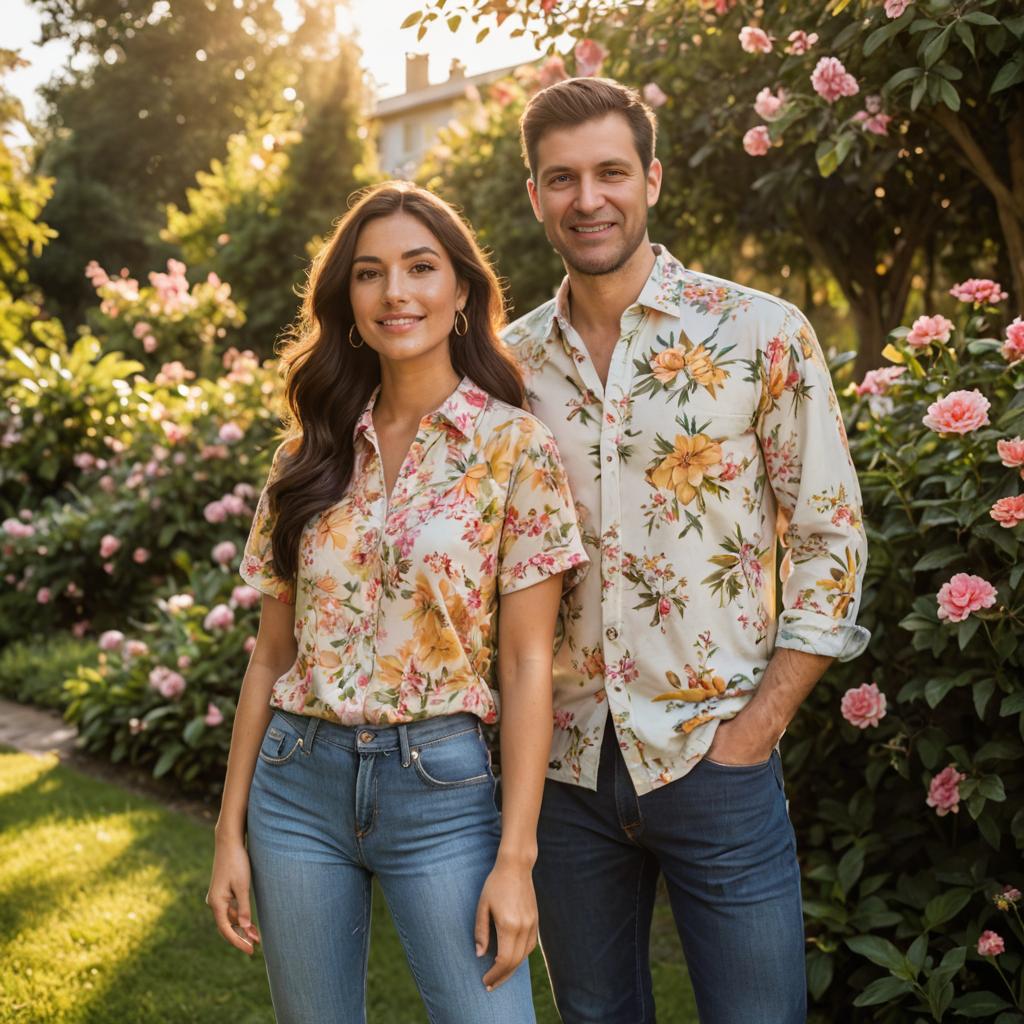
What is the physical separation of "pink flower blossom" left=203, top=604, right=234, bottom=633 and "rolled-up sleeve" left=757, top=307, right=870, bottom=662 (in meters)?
3.45

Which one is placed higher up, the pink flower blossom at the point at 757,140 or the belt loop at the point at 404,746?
the pink flower blossom at the point at 757,140

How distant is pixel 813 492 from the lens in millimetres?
2021

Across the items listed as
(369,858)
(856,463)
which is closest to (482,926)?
(369,858)

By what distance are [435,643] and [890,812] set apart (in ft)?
5.35

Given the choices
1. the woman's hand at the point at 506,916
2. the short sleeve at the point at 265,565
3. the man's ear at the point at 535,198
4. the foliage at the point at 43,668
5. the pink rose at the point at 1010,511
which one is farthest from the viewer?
the foliage at the point at 43,668

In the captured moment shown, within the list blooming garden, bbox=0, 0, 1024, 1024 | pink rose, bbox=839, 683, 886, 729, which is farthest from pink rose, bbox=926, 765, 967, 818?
pink rose, bbox=839, 683, 886, 729

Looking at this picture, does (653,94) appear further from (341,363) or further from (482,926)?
(482,926)

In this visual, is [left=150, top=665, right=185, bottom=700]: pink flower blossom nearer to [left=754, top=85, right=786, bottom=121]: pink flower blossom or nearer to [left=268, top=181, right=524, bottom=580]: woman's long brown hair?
[left=268, top=181, right=524, bottom=580]: woman's long brown hair

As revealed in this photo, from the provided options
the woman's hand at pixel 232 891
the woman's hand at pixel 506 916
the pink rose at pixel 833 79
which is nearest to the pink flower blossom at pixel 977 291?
the pink rose at pixel 833 79

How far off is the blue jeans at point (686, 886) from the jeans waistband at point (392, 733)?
0.33 meters

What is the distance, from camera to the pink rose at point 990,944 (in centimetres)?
246

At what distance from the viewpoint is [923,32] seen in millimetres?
2826

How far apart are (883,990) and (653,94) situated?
11.8ft

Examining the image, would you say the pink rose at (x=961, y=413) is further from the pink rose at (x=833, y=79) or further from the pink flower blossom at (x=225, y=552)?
the pink flower blossom at (x=225, y=552)
